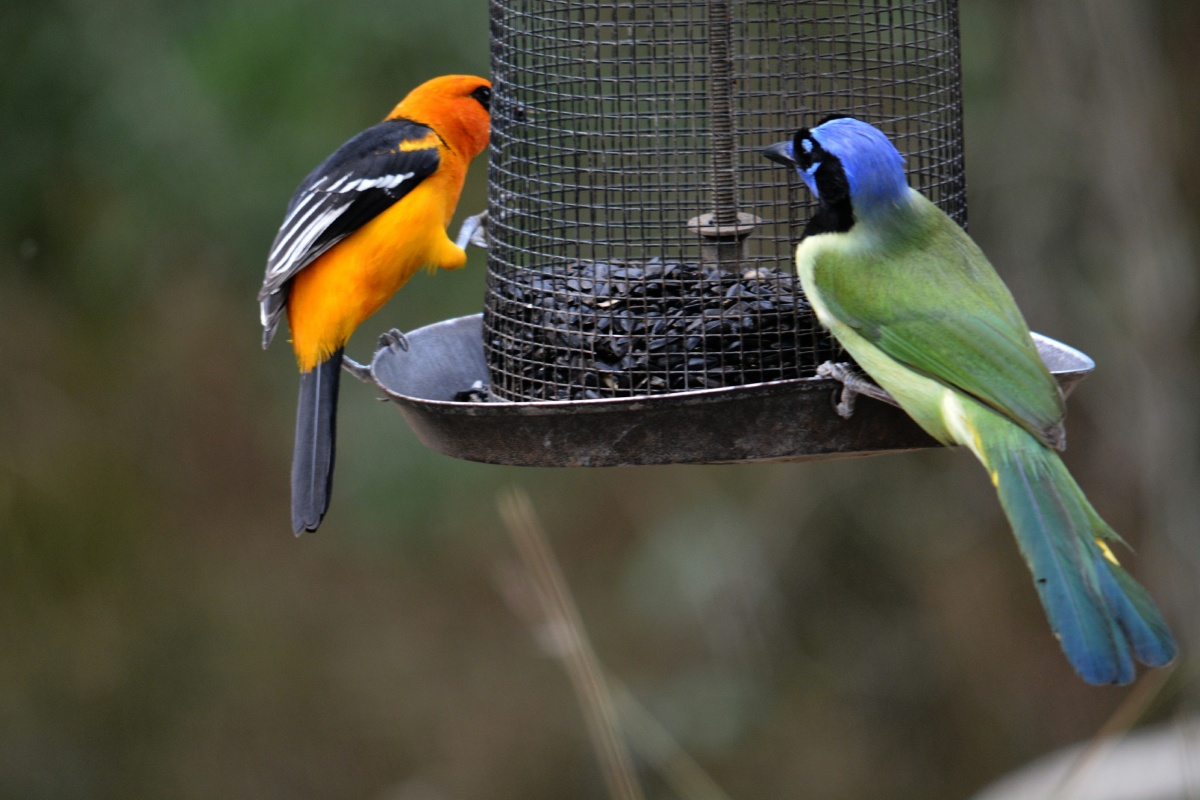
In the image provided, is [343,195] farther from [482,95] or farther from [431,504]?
[431,504]

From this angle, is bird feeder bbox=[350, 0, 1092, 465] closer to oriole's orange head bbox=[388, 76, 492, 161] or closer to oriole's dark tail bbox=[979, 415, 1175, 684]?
oriole's dark tail bbox=[979, 415, 1175, 684]

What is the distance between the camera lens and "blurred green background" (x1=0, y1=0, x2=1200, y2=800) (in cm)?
682

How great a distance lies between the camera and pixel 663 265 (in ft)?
15.1

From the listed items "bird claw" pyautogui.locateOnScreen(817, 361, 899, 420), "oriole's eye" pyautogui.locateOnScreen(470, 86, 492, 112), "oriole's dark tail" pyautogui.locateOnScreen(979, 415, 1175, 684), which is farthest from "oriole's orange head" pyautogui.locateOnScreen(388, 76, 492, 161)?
"oriole's dark tail" pyautogui.locateOnScreen(979, 415, 1175, 684)

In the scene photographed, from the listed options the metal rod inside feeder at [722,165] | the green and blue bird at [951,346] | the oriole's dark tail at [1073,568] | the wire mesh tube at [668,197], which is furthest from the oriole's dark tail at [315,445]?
the oriole's dark tail at [1073,568]

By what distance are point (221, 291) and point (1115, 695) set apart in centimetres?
569

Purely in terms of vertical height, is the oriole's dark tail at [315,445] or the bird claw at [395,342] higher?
the bird claw at [395,342]

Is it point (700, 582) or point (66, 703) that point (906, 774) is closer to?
point (700, 582)

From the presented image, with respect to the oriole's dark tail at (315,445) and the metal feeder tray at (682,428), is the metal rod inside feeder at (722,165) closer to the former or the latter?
the metal feeder tray at (682,428)

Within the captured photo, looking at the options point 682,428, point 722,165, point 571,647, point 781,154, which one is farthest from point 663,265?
point 571,647

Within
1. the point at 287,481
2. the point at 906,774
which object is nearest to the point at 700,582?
the point at 906,774

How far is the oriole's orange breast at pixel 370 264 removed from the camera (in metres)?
5.59

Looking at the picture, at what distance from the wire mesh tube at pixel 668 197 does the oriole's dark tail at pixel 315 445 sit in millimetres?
777

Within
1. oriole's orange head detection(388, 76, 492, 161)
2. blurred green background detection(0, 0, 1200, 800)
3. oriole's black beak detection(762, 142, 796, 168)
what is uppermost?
oriole's orange head detection(388, 76, 492, 161)
